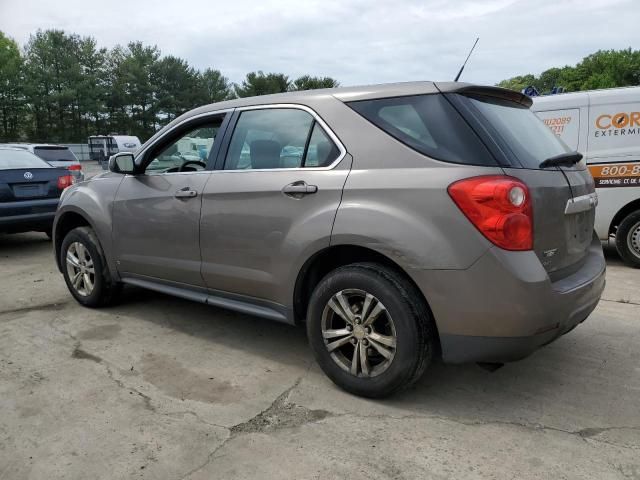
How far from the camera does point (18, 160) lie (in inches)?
300

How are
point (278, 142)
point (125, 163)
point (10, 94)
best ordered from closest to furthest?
point (278, 142)
point (125, 163)
point (10, 94)

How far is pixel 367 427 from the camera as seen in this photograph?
2646 mm

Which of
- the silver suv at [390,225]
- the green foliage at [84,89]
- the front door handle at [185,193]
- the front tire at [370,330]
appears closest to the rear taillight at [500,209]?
the silver suv at [390,225]

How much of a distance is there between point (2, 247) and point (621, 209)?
27.9 feet

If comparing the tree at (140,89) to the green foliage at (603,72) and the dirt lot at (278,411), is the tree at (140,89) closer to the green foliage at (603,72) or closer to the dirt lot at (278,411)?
the green foliage at (603,72)

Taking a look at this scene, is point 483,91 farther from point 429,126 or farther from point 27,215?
point 27,215

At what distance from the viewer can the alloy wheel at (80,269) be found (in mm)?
4590

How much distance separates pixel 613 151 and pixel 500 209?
14.7 ft

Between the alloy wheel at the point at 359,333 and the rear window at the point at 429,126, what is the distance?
82 cm

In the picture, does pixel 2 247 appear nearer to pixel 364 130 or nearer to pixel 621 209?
pixel 364 130

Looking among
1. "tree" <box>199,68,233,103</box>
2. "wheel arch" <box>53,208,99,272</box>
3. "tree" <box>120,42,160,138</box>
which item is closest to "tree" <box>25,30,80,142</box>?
"tree" <box>120,42,160,138</box>

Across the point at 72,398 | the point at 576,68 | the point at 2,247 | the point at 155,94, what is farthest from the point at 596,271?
the point at 576,68

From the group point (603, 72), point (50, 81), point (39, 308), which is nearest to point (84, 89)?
point (50, 81)

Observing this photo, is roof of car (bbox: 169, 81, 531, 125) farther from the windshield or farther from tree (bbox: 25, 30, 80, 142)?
tree (bbox: 25, 30, 80, 142)
